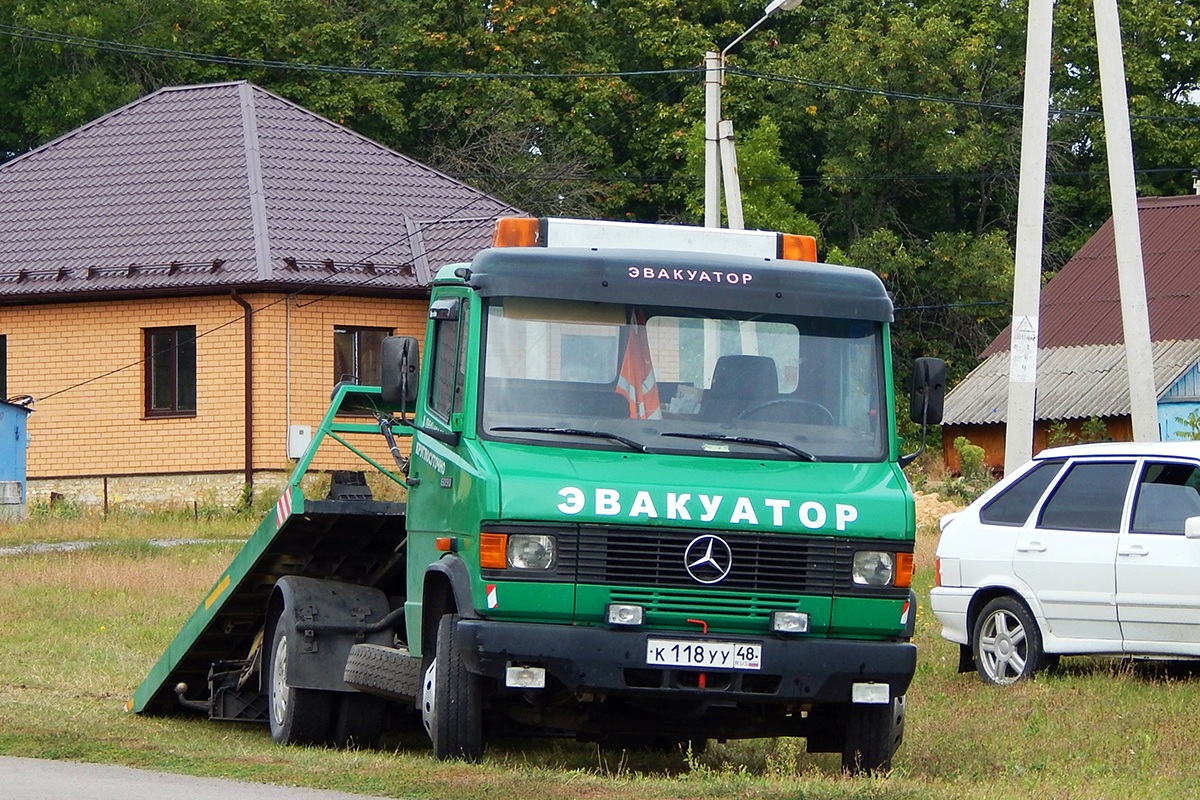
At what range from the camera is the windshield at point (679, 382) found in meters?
9.40

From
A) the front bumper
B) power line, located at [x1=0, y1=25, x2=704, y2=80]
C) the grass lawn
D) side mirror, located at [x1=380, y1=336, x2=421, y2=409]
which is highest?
power line, located at [x1=0, y1=25, x2=704, y2=80]

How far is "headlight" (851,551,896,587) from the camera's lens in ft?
Result: 30.3

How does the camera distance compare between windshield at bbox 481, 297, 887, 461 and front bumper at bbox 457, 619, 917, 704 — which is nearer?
front bumper at bbox 457, 619, 917, 704

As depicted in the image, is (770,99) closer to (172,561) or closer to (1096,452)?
(172,561)

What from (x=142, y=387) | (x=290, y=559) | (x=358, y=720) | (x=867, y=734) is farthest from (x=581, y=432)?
(x=142, y=387)

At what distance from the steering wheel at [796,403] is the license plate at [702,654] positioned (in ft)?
3.74

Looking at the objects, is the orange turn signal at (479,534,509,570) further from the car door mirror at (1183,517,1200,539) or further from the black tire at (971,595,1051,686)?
the black tire at (971,595,1051,686)

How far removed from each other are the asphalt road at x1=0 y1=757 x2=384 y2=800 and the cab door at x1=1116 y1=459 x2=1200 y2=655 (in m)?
6.37

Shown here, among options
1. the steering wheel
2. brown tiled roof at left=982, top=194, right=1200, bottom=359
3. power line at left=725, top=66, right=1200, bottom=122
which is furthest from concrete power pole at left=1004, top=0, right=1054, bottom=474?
power line at left=725, top=66, right=1200, bottom=122

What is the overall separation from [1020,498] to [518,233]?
552cm

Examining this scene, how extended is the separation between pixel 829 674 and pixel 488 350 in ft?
7.20

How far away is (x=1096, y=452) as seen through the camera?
1368 cm

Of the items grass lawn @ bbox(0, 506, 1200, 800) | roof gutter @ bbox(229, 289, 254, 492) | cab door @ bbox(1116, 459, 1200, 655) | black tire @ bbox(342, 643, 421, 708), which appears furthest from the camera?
roof gutter @ bbox(229, 289, 254, 492)

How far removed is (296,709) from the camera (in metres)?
11.4
